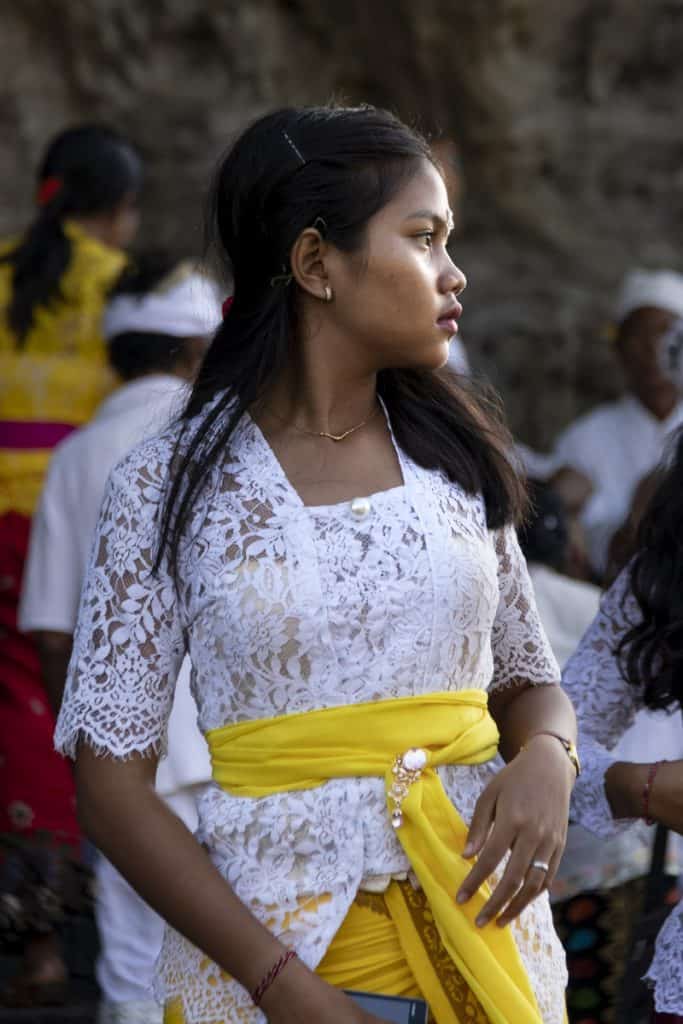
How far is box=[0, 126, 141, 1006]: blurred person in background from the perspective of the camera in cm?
383

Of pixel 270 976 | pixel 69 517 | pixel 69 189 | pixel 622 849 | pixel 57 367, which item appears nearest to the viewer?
pixel 270 976

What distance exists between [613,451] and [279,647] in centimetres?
388

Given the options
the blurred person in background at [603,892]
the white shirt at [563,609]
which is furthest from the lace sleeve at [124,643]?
the white shirt at [563,609]

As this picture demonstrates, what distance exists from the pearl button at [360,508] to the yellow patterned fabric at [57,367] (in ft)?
7.79

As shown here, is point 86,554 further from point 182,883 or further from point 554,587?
point 182,883

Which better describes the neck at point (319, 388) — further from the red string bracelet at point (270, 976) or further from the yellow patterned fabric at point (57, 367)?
the yellow patterned fabric at point (57, 367)

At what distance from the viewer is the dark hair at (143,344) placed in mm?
3756

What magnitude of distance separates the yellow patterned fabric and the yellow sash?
2.40 meters

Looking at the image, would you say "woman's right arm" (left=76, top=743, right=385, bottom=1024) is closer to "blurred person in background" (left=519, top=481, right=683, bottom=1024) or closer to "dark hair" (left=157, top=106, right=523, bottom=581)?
"dark hair" (left=157, top=106, right=523, bottom=581)

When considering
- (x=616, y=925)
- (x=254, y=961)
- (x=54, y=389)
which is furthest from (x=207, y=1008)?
(x=54, y=389)

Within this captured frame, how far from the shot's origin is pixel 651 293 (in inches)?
216

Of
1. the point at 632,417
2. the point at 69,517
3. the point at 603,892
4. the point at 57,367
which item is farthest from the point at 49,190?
the point at 603,892

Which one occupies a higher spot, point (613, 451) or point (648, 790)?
point (648, 790)

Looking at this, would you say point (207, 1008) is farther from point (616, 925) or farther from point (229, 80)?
point (229, 80)
